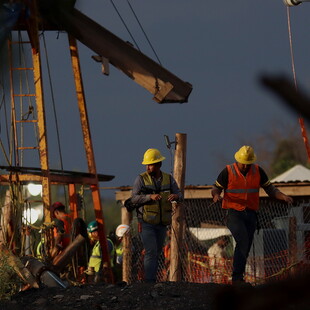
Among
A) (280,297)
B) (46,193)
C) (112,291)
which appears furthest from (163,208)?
(280,297)

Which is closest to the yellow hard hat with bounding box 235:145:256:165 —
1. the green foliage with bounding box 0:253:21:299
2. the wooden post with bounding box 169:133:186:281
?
the wooden post with bounding box 169:133:186:281

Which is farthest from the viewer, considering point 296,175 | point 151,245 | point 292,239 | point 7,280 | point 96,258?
point 296,175

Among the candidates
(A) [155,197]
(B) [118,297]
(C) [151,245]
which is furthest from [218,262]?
(B) [118,297]

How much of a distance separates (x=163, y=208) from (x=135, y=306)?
7.68ft

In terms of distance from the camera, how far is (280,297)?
1.57m

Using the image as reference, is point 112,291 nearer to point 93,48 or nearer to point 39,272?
point 39,272

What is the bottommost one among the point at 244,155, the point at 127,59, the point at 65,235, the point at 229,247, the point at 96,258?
the point at 229,247

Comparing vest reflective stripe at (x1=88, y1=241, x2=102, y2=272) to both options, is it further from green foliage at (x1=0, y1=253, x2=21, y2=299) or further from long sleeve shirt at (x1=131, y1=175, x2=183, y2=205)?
long sleeve shirt at (x1=131, y1=175, x2=183, y2=205)

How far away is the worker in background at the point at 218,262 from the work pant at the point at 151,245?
315cm

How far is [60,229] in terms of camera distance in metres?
14.7

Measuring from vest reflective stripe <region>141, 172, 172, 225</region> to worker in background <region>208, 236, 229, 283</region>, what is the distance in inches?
131

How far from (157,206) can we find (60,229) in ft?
12.6

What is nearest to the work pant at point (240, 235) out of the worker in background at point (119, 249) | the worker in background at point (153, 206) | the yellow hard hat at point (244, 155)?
the yellow hard hat at point (244, 155)

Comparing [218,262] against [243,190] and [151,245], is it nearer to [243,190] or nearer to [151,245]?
[151,245]
